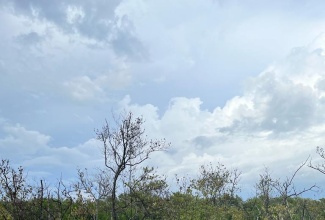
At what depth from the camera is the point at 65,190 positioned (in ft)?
89.7

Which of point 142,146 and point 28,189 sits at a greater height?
point 142,146

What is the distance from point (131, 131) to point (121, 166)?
2859 mm

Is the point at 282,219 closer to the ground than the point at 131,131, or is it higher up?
Result: closer to the ground

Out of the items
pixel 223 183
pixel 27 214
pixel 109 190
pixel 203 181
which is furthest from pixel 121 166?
pixel 223 183

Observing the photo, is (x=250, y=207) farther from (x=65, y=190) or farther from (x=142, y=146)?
(x=65, y=190)

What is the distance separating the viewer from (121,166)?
32844mm

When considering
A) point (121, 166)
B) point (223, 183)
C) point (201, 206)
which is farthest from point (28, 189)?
point (223, 183)

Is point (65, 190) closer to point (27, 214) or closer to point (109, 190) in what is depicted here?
point (27, 214)

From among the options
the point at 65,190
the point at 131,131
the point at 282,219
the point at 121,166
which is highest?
the point at 131,131

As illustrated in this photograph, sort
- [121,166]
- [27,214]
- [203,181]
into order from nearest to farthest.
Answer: [27,214], [121,166], [203,181]

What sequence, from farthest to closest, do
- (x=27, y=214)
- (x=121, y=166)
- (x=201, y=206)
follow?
(x=201, y=206), (x=121, y=166), (x=27, y=214)

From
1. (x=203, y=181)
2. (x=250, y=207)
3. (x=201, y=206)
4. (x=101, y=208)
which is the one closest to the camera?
(x=201, y=206)

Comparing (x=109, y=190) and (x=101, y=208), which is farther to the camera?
(x=101, y=208)

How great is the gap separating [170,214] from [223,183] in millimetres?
18797
